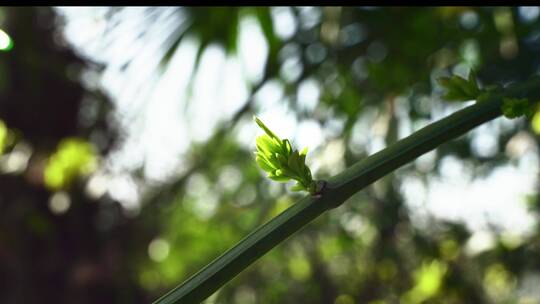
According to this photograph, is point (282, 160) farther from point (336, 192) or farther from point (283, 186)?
point (283, 186)

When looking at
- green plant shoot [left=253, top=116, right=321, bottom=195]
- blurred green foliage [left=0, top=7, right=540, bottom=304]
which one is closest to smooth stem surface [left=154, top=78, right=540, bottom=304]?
green plant shoot [left=253, top=116, right=321, bottom=195]

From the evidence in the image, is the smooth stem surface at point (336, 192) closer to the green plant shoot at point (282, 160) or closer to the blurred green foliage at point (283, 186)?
the green plant shoot at point (282, 160)

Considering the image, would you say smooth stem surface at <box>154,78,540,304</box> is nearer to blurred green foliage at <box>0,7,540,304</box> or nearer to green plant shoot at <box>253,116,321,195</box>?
green plant shoot at <box>253,116,321,195</box>

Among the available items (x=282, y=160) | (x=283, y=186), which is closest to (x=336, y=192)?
(x=282, y=160)

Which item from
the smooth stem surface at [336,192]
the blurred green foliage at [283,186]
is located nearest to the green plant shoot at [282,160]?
the smooth stem surface at [336,192]

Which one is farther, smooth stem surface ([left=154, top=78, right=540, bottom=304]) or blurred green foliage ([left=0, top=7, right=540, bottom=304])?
blurred green foliage ([left=0, top=7, right=540, bottom=304])

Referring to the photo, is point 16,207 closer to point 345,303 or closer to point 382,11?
point 345,303
